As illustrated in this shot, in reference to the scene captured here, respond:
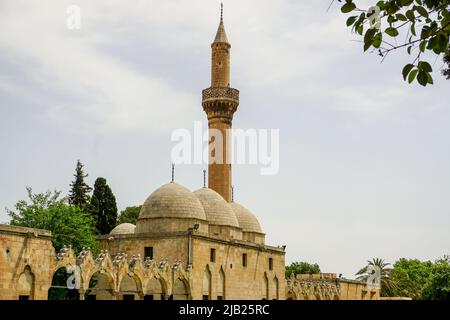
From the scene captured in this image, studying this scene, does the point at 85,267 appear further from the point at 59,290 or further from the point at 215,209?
the point at 215,209

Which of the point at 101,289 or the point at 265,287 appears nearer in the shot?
the point at 101,289

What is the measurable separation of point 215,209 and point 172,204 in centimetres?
401

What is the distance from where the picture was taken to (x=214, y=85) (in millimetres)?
41844

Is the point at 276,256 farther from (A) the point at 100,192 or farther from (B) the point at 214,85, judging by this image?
(A) the point at 100,192

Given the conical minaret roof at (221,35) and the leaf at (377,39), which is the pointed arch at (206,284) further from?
the leaf at (377,39)

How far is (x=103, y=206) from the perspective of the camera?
160 ft

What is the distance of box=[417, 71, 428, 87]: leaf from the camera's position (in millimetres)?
5566

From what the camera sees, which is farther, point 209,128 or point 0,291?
point 209,128

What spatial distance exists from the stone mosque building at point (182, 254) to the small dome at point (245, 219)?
6 cm

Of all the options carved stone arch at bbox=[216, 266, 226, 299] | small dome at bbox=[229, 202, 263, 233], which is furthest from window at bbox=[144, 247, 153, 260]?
small dome at bbox=[229, 202, 263, 233]

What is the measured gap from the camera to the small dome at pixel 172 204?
33.0 metres

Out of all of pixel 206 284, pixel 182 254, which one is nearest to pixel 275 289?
pixel 206 284
